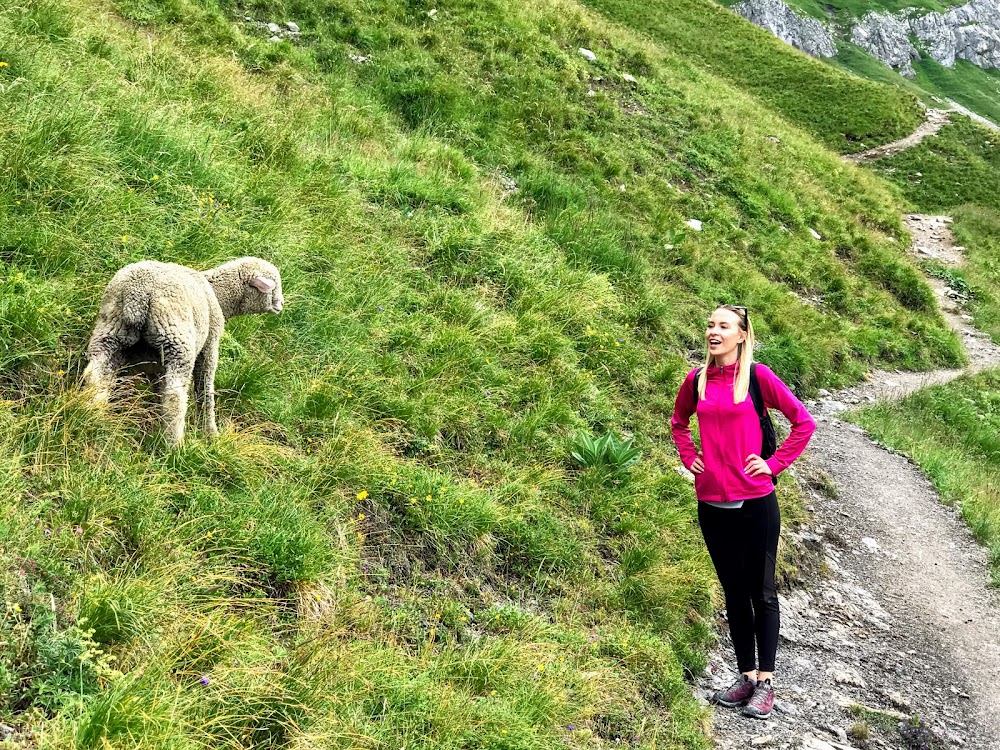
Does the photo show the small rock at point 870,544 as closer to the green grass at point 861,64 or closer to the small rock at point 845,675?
the small rock at point 845,675

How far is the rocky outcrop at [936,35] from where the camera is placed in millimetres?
114562

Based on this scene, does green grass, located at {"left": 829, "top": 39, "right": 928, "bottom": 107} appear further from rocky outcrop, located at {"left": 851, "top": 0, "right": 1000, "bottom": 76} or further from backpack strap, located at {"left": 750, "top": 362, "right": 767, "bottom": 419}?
backpack strap, located at {"left": 750, "top": 362, "right": 767, "bottom": 419}

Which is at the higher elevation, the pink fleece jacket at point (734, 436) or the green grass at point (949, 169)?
the green grass at point (949, 169)

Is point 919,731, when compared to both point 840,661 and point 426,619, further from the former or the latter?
point 426,619

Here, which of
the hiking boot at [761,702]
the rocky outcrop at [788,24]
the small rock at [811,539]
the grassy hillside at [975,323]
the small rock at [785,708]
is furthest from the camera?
the rocky outcrop at [788,24]

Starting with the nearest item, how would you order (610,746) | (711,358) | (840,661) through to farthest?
(610,746)
(711,358)
(840,661)

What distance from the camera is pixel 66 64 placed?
23.2 ft

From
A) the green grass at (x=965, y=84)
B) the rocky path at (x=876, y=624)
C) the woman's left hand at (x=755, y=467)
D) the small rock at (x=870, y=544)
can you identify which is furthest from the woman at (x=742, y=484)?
the green grass at (x=965, y=84)

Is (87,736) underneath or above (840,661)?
above

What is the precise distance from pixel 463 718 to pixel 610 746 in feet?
4.10

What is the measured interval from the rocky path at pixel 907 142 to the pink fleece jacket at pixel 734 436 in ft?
90.6

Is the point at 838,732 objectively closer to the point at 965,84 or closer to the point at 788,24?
the point at 788,24

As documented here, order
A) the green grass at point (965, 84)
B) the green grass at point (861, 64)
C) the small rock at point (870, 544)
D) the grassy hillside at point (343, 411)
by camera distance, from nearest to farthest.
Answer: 1. the grassy hillside at point (343, 411)
2. the small rock at point (870, 544)
3. the green grass at point (861, 64)
4. the green grass at point (965, 84)

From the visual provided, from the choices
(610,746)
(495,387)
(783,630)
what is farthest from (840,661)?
(495,387)
